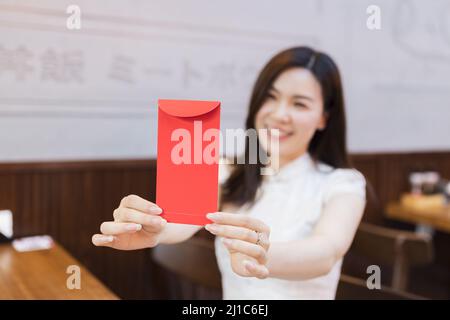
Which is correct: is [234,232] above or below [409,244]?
above

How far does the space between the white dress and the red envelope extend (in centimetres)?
56

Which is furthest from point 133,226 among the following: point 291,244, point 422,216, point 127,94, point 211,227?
point 422,216

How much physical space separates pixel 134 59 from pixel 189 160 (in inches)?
53.9

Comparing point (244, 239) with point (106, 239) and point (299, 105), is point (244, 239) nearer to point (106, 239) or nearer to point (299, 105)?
point (106, 239)

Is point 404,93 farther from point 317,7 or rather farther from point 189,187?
point 189,187

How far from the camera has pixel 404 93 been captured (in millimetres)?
2711

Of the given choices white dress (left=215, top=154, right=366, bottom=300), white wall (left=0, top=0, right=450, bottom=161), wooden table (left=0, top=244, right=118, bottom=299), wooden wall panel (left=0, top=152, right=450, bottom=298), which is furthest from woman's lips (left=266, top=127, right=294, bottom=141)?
wooden wall panel (left=0, top=152, right=450, bottom=298)

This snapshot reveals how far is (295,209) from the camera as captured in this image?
1.31m

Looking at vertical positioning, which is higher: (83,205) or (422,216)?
(83,205)

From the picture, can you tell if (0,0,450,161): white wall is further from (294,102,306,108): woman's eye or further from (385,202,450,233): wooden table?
(385,202,450,233): wooden table

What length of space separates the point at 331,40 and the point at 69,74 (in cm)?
123

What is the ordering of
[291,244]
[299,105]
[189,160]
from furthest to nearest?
[299,105], [291,244], [189,160]

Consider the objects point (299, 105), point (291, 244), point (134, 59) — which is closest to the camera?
point (291, 244)
